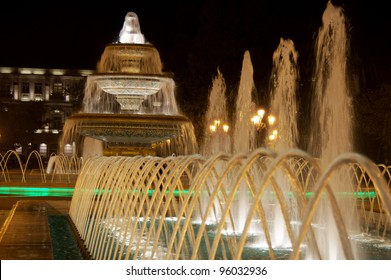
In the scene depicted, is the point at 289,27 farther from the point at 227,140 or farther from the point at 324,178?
the point at 324,178

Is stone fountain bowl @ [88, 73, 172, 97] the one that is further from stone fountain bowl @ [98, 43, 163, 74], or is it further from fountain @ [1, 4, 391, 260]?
stone fountain bowl @ [98, 43, 163, 74]

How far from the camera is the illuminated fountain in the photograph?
606 centimetres

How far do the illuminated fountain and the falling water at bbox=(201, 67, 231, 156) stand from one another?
21793mm

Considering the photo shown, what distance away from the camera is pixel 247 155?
6.57m

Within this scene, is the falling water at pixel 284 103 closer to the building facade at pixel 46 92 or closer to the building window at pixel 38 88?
the building facade at pixel 46 92

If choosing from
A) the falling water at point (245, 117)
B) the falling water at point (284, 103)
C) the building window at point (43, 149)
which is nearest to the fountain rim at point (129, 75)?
the falling water at point (284, 103)

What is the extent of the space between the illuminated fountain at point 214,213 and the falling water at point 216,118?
21793 millimetres

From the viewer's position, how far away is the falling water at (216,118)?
4012 cm

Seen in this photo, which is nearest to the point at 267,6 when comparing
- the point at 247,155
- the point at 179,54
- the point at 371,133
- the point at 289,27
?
the point at 289,27

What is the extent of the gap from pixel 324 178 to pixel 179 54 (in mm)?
40310

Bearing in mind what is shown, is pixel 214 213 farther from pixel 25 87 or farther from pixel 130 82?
pixel 25 87

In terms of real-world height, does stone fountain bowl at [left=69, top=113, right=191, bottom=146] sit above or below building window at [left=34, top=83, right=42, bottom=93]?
below

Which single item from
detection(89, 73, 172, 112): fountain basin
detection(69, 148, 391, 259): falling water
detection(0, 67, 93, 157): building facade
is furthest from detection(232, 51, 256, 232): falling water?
detection(0, 67, 93, 157): building facade
